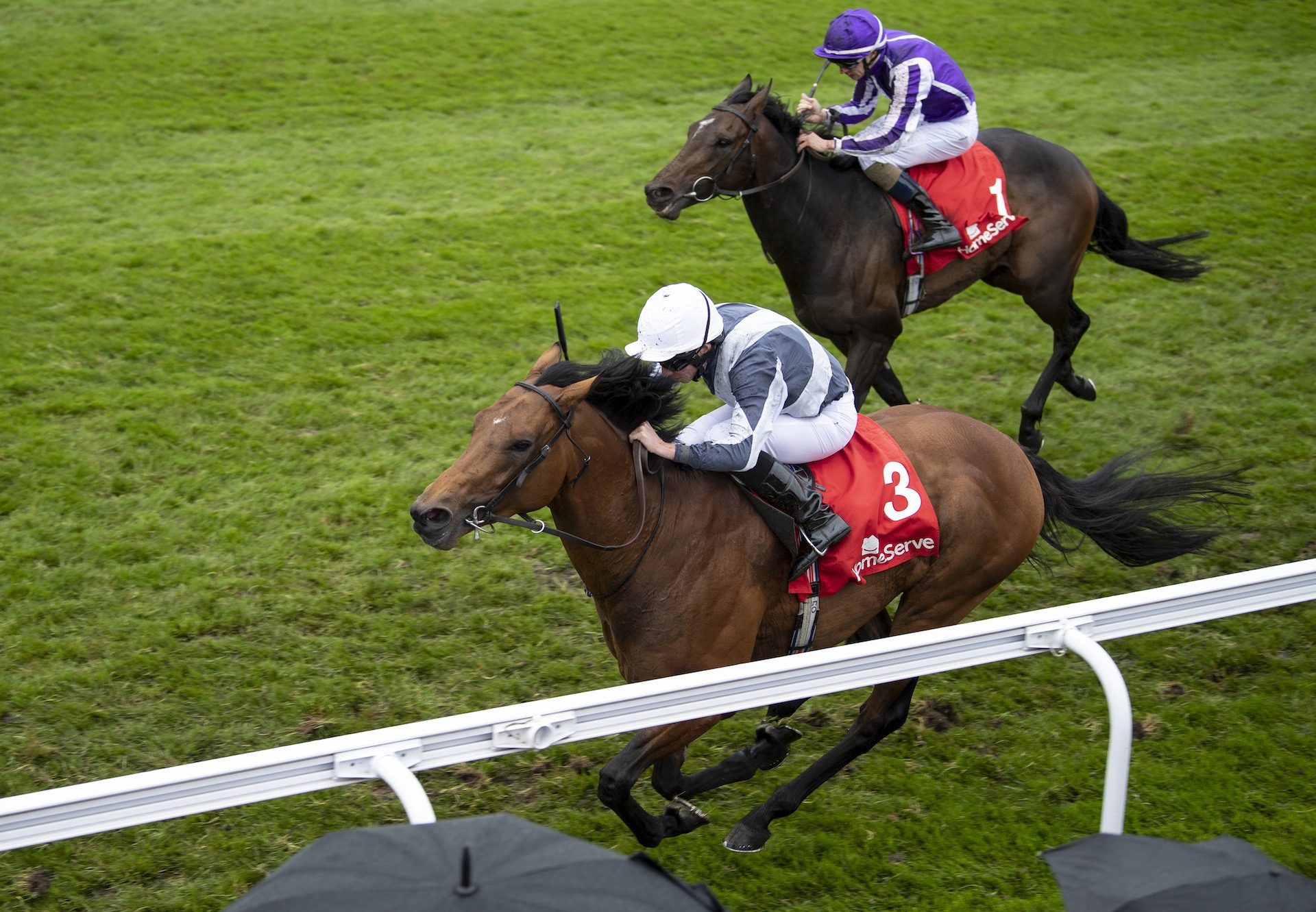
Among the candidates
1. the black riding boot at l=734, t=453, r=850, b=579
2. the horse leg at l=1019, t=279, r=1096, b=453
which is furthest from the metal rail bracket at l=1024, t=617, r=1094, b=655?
the horse leg at l=1019, t=279, r=1096, b=453

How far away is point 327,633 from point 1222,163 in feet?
30.3

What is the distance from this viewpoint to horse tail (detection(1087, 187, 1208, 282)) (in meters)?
6.73

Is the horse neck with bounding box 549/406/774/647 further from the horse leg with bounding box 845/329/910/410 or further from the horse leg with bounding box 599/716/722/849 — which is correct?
the horse leg with bounding box 845/329/910/410


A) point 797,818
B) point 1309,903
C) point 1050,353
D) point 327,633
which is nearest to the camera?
point 1309,903

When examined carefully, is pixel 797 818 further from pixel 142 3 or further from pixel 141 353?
pixel 142 3

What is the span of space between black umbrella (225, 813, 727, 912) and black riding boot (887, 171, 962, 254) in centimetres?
429

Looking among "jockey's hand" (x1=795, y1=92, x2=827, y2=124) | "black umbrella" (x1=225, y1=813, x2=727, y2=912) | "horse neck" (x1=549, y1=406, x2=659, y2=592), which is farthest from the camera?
"jockey's hand" (x1=795, y1=92, x2=827, y2=124)

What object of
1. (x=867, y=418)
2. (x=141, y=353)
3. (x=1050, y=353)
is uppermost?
(x=867, y=418)

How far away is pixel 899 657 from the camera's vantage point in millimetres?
2533

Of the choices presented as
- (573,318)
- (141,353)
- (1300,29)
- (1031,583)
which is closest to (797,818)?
(1031,583)

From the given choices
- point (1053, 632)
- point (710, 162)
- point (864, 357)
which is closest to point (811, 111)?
point (710, 162)

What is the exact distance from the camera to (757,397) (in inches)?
133

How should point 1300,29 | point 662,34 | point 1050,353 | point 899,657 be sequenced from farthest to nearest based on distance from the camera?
point 1300,29
point 662,34
point 1050,353
point 899,657

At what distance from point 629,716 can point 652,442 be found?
1168mm
